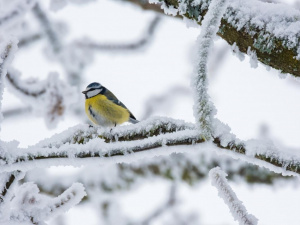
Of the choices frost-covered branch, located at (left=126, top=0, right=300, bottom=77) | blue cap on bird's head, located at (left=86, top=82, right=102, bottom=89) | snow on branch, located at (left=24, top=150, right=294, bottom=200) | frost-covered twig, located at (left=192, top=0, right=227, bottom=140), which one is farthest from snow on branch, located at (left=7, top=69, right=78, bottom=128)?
frost-covered twig, located at (left=192, top=0, right=227, bottom=140)

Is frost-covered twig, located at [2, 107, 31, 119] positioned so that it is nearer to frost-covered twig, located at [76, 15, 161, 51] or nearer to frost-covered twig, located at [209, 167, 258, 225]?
frost-covered twig, located at [76, 15, 161, 51]

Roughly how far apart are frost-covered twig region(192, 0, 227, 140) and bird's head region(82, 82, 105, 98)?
2503 mm

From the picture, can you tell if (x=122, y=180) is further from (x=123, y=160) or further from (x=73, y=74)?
(x=123, y=160)

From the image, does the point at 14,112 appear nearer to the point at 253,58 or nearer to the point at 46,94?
the point at 46,94

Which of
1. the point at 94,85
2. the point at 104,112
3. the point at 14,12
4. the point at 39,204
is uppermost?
the point at 14,12

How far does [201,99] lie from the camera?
93 cm

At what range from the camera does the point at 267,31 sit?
1.27 meters

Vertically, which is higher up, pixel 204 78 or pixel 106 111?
pixel 204 78

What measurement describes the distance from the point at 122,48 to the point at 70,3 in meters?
0.68

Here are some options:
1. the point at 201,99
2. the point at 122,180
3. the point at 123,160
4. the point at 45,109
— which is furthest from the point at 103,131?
the point at 122,180

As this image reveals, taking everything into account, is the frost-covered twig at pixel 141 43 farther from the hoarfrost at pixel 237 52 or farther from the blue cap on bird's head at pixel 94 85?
the hoarfrost at pixel 237 52

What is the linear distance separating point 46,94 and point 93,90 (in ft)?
3.09

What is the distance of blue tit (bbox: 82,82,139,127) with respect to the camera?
321 cm

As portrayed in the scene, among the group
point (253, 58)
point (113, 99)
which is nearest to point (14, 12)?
point (113, 99)
